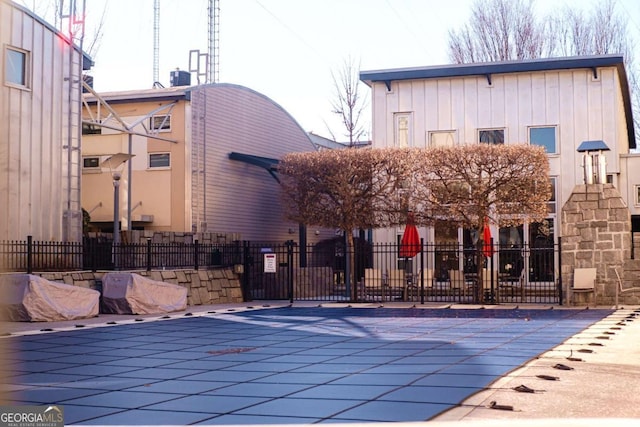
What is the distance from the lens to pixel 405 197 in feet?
78.4

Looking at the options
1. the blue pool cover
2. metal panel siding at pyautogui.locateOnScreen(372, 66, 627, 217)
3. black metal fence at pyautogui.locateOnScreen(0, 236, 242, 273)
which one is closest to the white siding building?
metal panel siding at pyautogui.locateOnScreen(372, 66, 627, 217)

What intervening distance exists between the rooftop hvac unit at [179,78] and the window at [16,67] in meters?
10.3

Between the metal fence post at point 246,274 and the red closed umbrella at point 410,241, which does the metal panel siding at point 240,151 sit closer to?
the metal fence post at point 246,274

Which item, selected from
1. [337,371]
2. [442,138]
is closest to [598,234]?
[442,138]

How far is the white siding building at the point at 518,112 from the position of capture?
2734 cm

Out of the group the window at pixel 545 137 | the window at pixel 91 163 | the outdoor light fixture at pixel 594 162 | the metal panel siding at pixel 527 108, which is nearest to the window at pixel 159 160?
the window at pixel 91 163

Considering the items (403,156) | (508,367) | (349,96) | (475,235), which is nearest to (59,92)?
(403,156)

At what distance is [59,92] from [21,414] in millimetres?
18666

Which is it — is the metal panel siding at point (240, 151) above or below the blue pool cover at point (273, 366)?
above

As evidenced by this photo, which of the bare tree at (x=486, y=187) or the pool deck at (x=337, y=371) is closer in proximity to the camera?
the pool deck at (x=337, y=371)

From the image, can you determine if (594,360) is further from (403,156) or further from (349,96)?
(349,96)

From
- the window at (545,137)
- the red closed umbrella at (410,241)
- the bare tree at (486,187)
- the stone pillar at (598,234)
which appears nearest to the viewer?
the stone pillar at (598,234)

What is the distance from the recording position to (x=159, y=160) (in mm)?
28391

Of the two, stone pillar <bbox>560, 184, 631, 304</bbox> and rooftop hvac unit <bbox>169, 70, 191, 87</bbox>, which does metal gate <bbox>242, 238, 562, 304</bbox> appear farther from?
rooftop hvac unit <bbox>169, 70, 191, 87</bbox>
